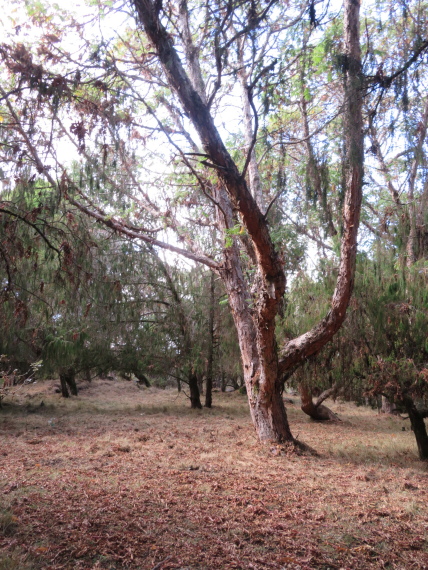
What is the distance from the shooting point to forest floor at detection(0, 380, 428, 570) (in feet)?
8.41

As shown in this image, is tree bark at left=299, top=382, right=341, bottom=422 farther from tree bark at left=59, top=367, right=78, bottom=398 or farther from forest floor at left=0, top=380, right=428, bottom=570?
tree bark at left=59, top=367, right=78, bottom=398

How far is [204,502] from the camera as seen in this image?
11.7ft

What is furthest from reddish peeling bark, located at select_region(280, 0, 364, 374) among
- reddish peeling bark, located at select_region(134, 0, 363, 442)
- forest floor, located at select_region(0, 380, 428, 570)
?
forest floor, located at select_region(0, 380, 428, 570)

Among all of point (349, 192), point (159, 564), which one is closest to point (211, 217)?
point (349, 192)

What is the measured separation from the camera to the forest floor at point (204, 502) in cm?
256

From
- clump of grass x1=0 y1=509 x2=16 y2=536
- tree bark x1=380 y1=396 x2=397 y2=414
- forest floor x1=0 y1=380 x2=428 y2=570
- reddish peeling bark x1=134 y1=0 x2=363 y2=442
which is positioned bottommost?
forest floor x1=0 y1=380 x2=428 y2=570

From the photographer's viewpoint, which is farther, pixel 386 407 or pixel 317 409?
pixel 386 407

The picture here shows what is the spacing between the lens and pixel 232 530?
299 centimetres

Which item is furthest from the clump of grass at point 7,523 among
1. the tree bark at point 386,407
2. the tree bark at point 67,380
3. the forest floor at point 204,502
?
the tree bark at point 386,407

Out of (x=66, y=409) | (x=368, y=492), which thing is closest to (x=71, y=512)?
(x=368, y=492)

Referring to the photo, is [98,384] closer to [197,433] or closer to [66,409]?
[66,409]

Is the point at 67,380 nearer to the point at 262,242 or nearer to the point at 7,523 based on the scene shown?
the point at 262,242

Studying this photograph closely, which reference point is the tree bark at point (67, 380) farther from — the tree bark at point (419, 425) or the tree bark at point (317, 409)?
the tree bark at point (419, 425)

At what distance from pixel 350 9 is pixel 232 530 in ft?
16.4
